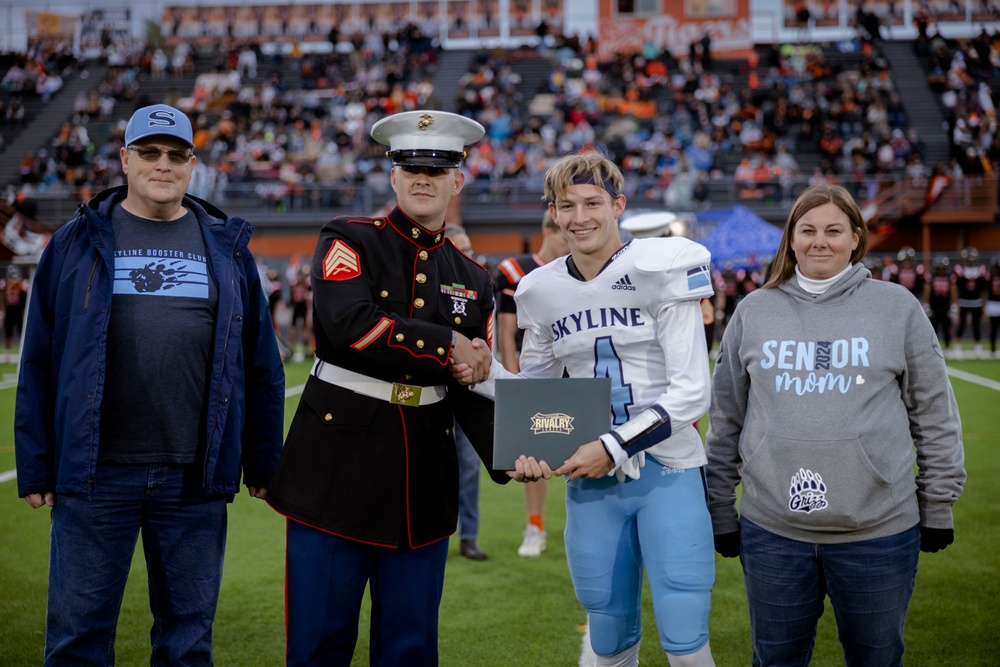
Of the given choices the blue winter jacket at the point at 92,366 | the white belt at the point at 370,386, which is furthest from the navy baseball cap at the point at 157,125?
the white belt at the point at 370,386

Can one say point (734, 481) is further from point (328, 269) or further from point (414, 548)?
point (328, 269)

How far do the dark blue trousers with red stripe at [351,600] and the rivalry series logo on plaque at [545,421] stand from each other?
1.62 ft

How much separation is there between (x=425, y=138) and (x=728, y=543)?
1.80m

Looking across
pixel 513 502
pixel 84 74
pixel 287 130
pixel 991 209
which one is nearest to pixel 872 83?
pixel 991 209

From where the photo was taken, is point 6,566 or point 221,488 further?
point 6,566

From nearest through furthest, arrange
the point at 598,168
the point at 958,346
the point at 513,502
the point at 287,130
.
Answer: the point at 598,168, the point at 513,502, the point at 958,346, the point at 287,130

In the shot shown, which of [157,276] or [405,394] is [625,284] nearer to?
[405,394]

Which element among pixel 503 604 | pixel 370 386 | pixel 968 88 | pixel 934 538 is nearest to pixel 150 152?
pixel 370 386

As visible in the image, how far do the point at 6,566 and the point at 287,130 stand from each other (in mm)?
28432

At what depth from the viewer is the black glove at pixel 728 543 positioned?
11.0 ft

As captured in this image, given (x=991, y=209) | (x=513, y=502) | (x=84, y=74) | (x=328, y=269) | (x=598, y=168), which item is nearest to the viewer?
(x=328, y=269)

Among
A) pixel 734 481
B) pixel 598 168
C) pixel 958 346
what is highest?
pixel 598 168

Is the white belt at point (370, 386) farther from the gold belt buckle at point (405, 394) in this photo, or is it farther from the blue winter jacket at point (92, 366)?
the blue winter jacket at point (92, 366)

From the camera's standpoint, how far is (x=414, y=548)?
321 cm
